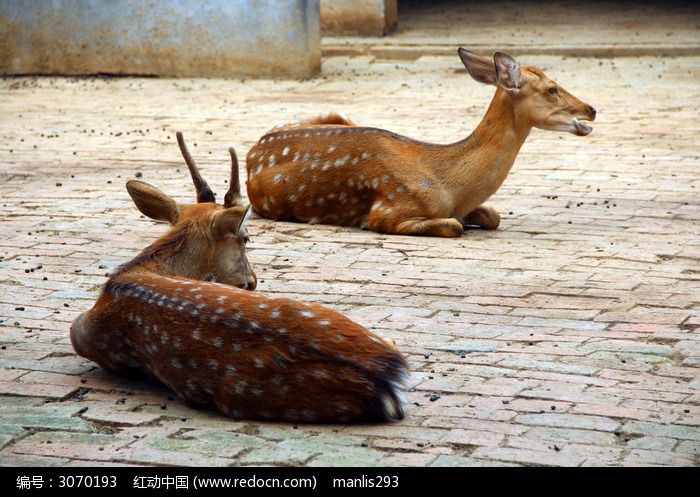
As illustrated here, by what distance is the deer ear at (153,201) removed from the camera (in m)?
6.08

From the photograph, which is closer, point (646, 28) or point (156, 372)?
point (156, 372)

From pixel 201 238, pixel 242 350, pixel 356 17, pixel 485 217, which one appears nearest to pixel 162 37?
pixel 356 17

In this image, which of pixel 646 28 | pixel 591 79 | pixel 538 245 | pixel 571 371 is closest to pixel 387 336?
pixel 571 371

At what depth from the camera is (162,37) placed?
640 inches

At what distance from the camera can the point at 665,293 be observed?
6.88 m

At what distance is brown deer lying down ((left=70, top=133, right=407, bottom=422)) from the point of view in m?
4.79

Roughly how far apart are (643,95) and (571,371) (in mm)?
8885

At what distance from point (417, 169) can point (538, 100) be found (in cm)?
99

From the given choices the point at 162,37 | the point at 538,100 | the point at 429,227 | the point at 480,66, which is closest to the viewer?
the point at 429,227

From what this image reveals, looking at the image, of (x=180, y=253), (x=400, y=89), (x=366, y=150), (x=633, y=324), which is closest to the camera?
(x=180, y=253)

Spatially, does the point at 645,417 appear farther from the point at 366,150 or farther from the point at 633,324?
the point at 366,150

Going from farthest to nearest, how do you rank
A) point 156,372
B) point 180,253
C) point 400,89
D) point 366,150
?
1. point 400,89
2. point 366,150
3. point 180,253
4. point 156,372

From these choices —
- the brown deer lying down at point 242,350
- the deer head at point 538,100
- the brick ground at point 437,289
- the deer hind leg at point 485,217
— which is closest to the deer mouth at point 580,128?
the deer head at point 538,100
